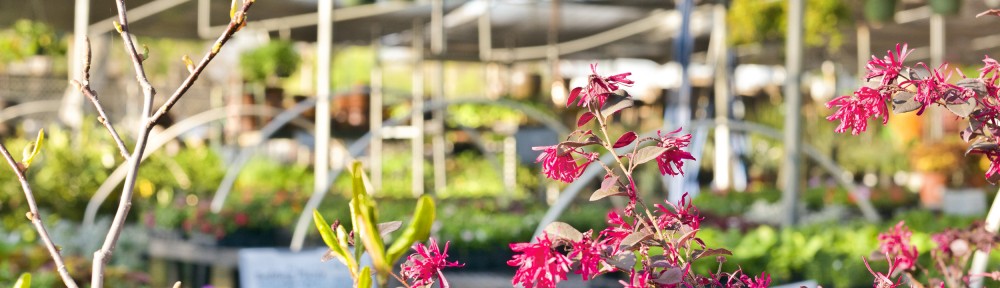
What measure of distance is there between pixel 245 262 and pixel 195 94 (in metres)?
13.9

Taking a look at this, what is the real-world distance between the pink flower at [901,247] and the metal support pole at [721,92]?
20.4ft

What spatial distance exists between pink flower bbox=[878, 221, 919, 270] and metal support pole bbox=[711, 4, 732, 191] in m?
6.21

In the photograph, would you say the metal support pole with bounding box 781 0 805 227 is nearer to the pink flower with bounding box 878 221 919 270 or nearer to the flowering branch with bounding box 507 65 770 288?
the flowering branch with bounding box 507 65 770 288

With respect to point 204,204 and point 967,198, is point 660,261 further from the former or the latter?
point 204,204

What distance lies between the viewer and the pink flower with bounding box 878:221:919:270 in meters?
0.92

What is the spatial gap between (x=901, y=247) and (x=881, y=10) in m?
5.98

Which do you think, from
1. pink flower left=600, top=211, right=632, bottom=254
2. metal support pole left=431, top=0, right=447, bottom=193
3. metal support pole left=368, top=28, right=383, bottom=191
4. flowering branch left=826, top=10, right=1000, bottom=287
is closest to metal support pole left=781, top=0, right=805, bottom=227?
metal support pole left=431, top=0, right=447, bottom=193

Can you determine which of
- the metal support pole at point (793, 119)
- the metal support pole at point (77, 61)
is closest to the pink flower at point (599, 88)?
the metal support pole at point (793, 119)

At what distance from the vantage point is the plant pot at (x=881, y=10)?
6547 mm

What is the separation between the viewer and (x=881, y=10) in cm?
657

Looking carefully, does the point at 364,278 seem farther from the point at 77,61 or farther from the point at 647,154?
the point at 77,61

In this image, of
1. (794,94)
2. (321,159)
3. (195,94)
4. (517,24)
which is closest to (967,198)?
(794,94)

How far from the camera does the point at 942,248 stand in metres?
0.97

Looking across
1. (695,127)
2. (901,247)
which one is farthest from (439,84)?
(901,247)
